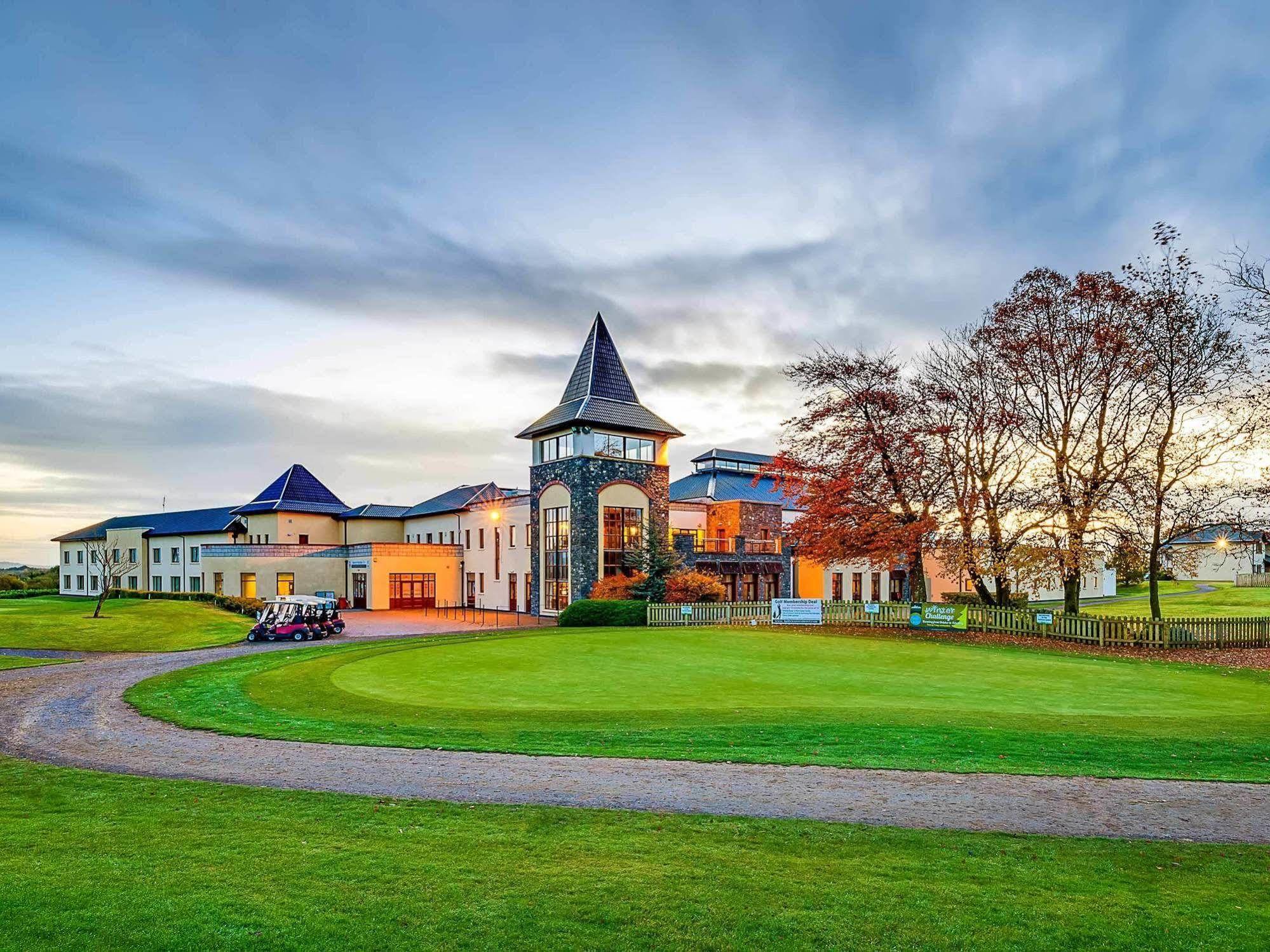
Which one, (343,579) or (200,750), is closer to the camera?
(200,750)

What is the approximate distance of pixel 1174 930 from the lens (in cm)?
631

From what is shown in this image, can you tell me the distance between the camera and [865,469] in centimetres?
3744

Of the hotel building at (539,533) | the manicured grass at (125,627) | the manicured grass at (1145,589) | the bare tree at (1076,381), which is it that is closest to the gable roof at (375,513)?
the hotel building at (539,533)

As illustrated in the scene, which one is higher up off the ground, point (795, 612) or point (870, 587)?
point (795, 612)

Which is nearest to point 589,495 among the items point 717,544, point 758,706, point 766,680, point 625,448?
point 625,448

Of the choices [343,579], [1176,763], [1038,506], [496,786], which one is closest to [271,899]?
[496,786]

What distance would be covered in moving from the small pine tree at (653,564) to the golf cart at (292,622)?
1504 cm

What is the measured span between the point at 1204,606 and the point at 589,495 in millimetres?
40472

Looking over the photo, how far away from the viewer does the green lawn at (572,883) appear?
237 inches

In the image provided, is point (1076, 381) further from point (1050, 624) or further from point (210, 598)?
point (210, 598)

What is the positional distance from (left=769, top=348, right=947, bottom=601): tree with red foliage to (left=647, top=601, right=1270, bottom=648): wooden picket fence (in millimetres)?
2839

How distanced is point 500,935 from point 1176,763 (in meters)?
11.0

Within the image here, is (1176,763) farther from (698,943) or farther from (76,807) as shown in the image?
(76,807)

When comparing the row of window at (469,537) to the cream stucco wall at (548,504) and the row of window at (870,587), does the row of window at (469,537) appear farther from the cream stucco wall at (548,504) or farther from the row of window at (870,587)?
the row of window at (870,587)
